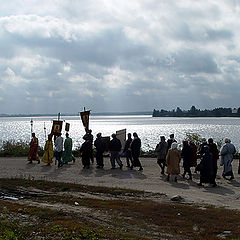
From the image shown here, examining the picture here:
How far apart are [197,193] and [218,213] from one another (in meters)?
3.48

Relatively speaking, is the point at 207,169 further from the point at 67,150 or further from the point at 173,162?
the point at 67,150

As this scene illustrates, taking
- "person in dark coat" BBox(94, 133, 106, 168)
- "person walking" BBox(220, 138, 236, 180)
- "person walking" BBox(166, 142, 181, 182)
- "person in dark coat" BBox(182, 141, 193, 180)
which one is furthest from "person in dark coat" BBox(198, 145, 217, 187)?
"person in dark coat" BBox(94, 133, 106, 168)

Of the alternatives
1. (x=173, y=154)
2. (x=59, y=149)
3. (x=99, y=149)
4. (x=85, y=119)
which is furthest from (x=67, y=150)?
(x=173, y=154)

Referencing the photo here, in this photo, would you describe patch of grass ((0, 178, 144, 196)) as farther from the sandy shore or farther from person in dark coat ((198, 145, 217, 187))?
person in dark coat ((198, 145, 217, 187))

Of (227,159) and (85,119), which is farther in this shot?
(85,119)

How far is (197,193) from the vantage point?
1332cm

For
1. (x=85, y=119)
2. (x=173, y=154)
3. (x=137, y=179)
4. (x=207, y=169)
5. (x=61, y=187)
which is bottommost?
(x=137, y=179)

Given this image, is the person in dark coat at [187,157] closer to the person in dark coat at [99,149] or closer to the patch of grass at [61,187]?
the patch of grass at [61,187]

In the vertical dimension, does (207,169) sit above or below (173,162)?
below

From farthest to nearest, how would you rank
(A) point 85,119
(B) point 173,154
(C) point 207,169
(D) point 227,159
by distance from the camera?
(A) point 85,119, (D) point 227,159, (B) point 173,154, (C) point 207,169

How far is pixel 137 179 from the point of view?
53.2 ft

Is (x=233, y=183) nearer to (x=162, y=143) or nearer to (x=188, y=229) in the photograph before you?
(x=162, y=143)

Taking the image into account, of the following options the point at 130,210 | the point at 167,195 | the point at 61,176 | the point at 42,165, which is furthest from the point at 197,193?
the point at 42,165

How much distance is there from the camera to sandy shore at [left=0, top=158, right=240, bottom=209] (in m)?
12.7
